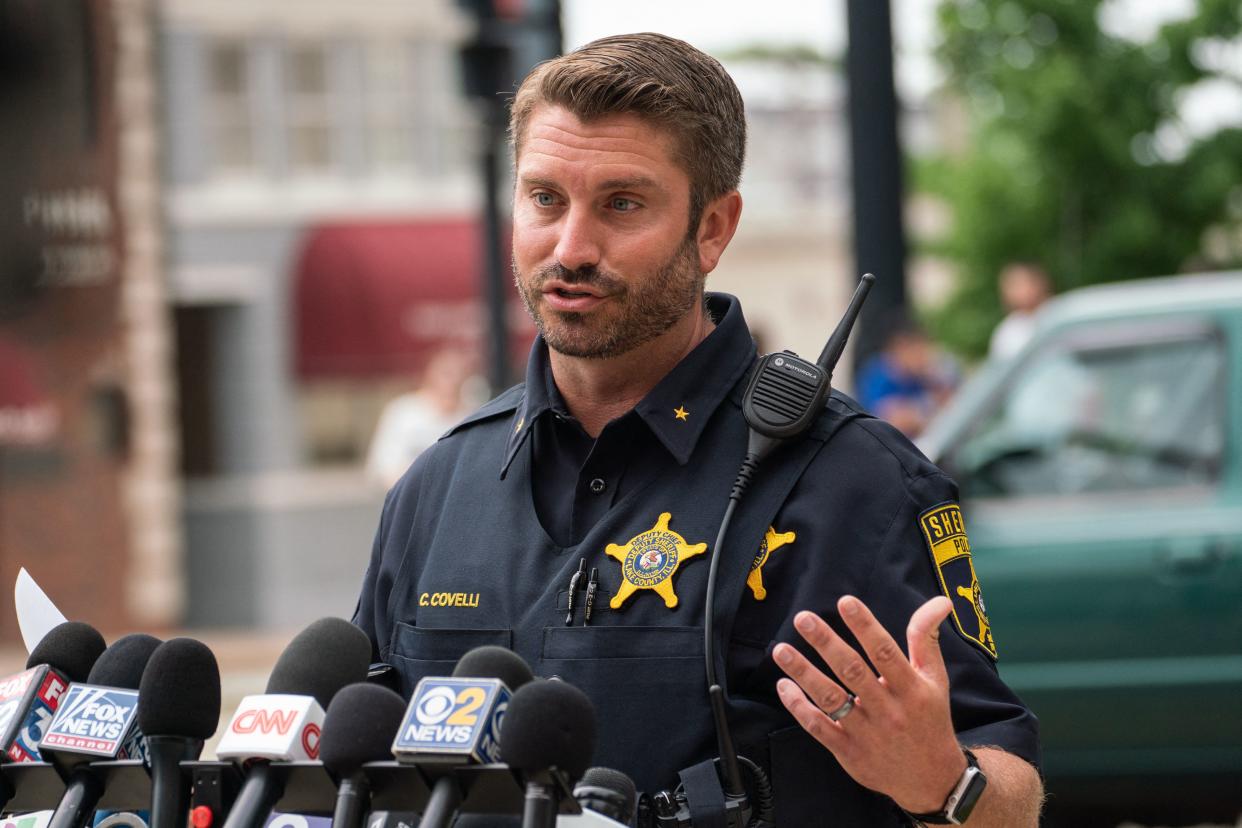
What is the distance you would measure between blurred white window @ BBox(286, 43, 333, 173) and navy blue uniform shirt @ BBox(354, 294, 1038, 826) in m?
18.0

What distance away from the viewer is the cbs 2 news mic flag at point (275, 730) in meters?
2.17

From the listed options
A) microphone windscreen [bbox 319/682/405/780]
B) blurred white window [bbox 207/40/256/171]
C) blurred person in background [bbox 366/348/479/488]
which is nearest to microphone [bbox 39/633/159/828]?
microphone windscreen [bbox 319/682/405/780]

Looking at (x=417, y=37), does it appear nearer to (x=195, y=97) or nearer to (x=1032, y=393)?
(x=195, y=97)

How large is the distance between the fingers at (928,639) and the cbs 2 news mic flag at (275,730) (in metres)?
0.68

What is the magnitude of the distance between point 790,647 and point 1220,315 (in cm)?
449

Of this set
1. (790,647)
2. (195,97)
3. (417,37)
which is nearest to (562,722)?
(790,647)

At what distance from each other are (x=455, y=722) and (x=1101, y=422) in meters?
4.82

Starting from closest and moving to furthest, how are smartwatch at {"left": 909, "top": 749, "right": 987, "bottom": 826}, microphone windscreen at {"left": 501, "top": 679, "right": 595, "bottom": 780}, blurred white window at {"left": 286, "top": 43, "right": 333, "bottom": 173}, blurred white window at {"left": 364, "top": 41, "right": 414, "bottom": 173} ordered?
microphone windscreen at {"left": 501, "top": 679, "right": 595, "bottom": 780}
smartwatch at {"left": 909, "top": 749, "right": 987, "bottom": 826}
blurred white window at {"left": 286, "top": 43, "right": 333, "bottom": 173}
blurred white window at {"left": 364, "top": 41, "right": 414, "bottom": 173}

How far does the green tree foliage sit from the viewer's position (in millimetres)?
13914

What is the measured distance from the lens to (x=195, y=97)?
18.7 meters

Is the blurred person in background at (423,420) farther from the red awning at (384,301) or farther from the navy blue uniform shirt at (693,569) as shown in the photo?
the navy blue uniform shirt at (693,569)

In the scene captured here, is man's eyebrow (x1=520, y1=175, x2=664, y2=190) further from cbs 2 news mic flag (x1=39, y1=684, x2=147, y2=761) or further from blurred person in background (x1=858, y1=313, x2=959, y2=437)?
blurred person in background (x1=858, y1=313, x2=959, y2=437)

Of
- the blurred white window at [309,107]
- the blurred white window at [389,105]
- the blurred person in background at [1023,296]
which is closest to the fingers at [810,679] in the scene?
the blurred person in background at [1023,296]

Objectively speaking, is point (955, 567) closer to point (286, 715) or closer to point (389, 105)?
point (286, 715)
